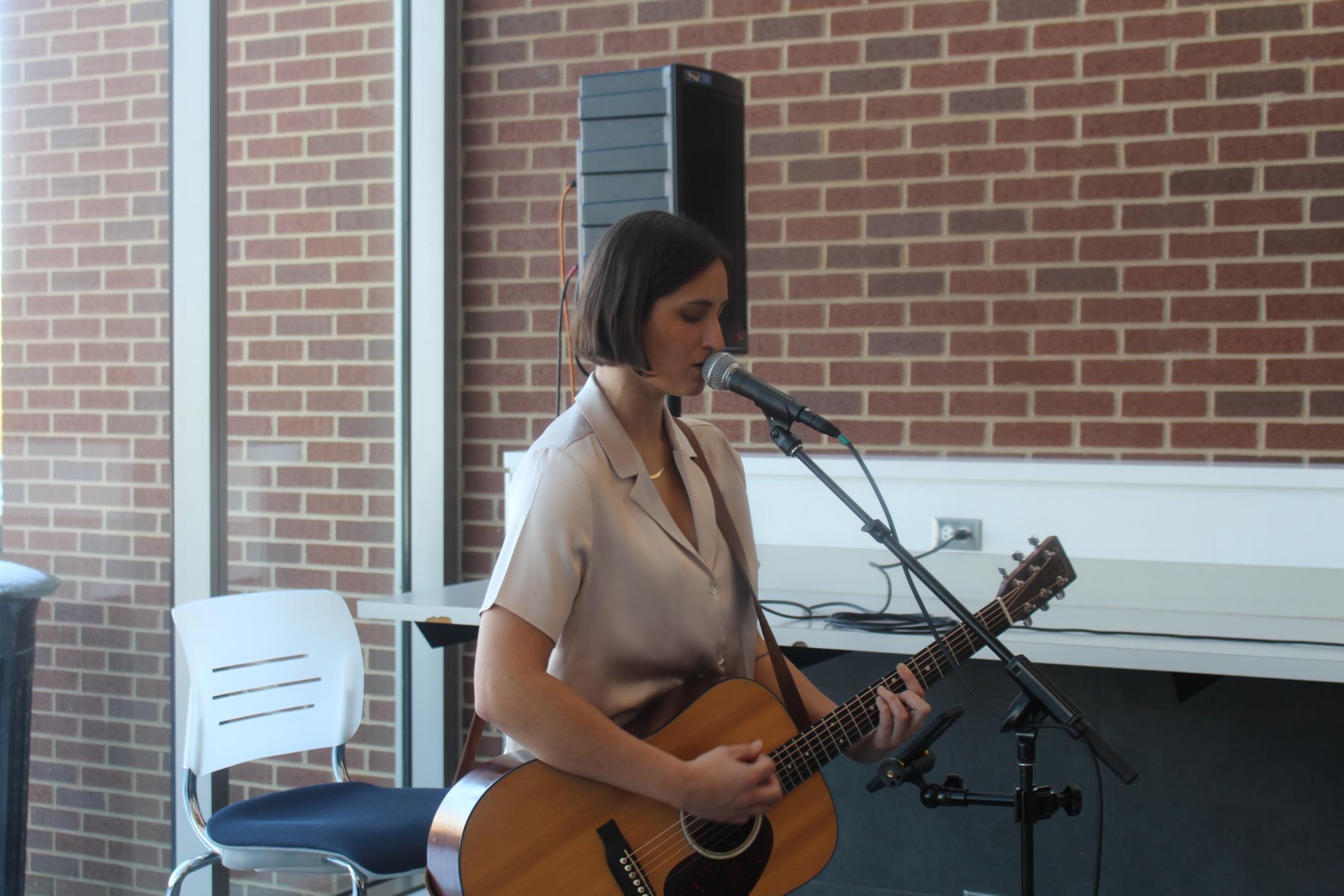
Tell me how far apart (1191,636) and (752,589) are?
95 cm

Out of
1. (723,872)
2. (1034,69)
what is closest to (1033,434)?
(1034,69)

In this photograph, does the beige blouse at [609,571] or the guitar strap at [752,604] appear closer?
the beige blouse at [609,571]

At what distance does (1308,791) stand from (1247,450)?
2.59ft

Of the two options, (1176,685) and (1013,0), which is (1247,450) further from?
(1013,0)

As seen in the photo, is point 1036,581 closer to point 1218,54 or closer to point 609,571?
point 609,571

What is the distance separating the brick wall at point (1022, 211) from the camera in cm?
274

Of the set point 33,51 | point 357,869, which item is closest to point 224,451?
point 33,51

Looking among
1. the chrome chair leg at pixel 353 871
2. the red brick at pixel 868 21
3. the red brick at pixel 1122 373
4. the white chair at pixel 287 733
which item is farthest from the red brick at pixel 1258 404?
the chrome chair leg at pixel 353 871

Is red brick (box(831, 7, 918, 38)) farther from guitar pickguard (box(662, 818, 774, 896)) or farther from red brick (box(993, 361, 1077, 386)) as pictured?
guitar pickguard (box(662, 818, 774, 896))

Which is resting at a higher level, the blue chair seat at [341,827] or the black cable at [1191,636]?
the black cable at [1191,636]

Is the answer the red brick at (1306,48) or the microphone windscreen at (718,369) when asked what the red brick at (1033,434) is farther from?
the microphone windscreen at (718,369)

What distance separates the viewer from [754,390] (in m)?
1.41

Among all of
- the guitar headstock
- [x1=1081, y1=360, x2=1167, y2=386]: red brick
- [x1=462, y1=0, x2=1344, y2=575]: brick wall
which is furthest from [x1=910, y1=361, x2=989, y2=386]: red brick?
the guitar headstock

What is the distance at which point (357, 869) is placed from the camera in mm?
1935
